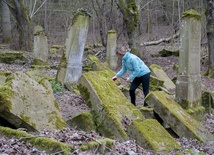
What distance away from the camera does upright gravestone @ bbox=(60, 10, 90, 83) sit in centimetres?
923

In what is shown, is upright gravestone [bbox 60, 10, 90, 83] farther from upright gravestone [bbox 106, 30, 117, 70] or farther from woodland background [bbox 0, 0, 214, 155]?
upright gravestone [bbox 106, 30, 117, 70]

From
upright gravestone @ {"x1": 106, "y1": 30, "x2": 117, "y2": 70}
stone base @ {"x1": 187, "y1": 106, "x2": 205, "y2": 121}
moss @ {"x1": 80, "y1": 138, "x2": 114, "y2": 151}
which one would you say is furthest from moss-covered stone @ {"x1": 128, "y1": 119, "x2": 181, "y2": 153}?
upright gravestone @ {"x1": 106, "y1": 30, "x2": 117, "y2": 70}

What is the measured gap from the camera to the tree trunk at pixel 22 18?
1755 centimetres

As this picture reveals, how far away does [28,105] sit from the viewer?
511cm

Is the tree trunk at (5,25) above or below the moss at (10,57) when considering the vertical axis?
above

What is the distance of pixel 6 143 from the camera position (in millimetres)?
3877

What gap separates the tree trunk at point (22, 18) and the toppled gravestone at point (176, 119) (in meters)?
12.8

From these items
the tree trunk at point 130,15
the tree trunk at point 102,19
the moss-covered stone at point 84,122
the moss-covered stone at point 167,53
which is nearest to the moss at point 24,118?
the moss-covered stone at point 84,122

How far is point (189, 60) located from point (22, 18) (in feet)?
40.7

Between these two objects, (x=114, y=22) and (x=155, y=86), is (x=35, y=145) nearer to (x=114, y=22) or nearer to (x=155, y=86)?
(x=155, y=86)

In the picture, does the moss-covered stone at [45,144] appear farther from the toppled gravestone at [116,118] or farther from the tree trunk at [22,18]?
the tree trunk at [22,18]

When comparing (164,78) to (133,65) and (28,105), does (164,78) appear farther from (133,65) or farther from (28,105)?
(28,105)

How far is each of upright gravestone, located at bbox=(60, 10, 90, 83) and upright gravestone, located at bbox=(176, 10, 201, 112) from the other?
9.84ft

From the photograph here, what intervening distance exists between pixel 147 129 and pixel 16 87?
2.28 m
